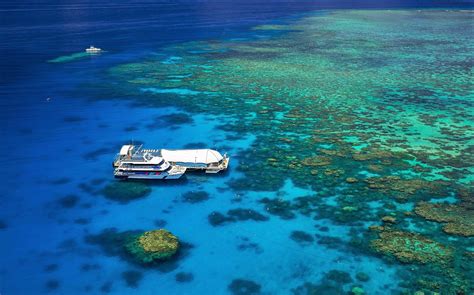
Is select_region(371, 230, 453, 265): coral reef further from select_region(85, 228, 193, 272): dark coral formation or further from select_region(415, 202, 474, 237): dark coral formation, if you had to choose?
select_region(85, 228, 193, 272): dark coral formation

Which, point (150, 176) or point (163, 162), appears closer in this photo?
point (150, 176)

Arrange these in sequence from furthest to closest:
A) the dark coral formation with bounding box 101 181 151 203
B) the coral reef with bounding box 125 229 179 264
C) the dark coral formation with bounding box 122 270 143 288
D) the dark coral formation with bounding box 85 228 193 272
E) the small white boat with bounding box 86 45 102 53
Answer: the small white boat with bounding box 86 45 102 53
the dark coral formation with bounding box 101 181 151 203
the coral reef with bounding box 125 229 179 264
the dark coral formation with bounding box 85 228 193 272
the dark coral formation with bounding box 122 270 143 288

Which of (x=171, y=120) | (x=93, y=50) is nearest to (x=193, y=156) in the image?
(x=171, y=120)

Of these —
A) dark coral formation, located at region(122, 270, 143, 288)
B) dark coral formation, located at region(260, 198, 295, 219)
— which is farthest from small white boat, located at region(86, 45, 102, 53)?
dark coral formation, located at region(122, 270, 143, 288)

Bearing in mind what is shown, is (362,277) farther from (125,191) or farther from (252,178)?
(125,191)

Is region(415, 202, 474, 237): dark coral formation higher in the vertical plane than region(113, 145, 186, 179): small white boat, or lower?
lower

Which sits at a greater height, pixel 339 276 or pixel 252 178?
pixel 252 178

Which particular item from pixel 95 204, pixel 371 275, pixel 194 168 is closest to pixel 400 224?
pixel 371 275

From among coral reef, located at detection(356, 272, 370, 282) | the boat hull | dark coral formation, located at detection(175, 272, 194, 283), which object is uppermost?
the boat hull
